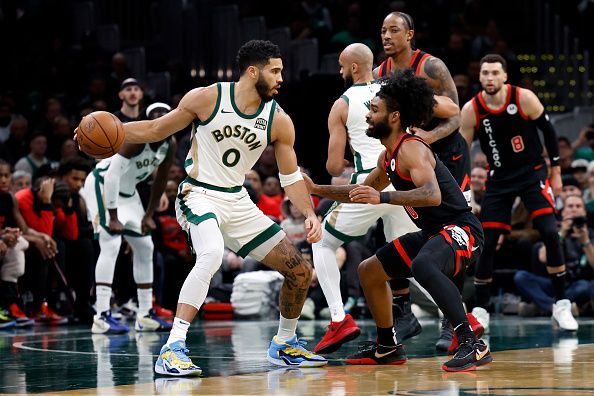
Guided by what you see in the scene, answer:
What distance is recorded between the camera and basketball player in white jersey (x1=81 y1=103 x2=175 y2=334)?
1092cm

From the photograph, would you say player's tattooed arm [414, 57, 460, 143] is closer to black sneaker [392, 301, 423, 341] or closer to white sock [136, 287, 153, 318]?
black sneaker [392, 301, 423, 341]

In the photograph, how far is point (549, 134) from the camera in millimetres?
10617

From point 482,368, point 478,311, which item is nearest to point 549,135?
point 478,311

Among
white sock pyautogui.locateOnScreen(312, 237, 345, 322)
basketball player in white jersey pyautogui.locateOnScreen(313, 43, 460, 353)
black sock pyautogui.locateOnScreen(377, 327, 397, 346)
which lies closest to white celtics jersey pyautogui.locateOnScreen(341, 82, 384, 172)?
basketball player in white jersey pyautogui.locateOnScreen(313, 43, 460, 353)

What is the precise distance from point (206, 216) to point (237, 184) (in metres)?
0.41

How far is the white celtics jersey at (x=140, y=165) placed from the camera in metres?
11.0

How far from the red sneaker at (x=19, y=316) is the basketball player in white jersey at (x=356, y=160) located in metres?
4.73

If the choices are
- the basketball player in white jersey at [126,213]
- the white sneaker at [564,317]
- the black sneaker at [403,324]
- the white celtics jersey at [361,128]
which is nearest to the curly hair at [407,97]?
the white celtics jersey at [361,128]

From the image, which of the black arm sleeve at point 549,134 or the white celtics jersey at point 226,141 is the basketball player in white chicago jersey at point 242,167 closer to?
the white celtics jersey at point 226,141

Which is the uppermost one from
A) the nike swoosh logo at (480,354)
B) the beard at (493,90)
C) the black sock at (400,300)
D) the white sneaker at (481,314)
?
the beard at (493,90)

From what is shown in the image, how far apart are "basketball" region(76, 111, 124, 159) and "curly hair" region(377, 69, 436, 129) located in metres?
1.72

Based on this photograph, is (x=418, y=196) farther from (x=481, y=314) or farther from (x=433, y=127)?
(x=481, y=314)

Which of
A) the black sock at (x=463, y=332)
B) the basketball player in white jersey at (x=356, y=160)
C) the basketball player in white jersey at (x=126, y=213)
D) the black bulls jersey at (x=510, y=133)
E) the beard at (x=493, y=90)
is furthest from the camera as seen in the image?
the basketball player in white jersey at (x=126, y=213)

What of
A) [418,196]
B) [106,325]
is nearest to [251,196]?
[106,325]
